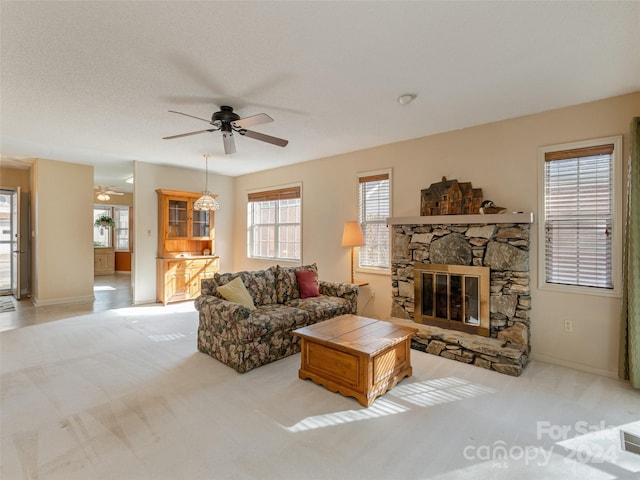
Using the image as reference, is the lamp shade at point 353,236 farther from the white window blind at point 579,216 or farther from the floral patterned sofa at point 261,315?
the white window blind at point 579,216

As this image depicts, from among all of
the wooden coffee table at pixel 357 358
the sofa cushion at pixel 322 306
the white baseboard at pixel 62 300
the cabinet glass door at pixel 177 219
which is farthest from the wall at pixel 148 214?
the wooden coffee table at pixel 357 358

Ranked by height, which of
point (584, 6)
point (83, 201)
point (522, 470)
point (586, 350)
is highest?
point (584, 6)

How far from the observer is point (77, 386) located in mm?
2752

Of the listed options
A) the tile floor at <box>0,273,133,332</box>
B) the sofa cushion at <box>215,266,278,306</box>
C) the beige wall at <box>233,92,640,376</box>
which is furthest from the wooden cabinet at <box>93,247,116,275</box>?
the sofa cushion at <box>215,266,278,306</box>

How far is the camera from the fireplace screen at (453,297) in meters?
3.62

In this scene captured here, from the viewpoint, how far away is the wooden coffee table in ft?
8.20

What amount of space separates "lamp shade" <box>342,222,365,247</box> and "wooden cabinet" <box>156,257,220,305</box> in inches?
112

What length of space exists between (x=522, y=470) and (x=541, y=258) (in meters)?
2.30

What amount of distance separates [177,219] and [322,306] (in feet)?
12.7

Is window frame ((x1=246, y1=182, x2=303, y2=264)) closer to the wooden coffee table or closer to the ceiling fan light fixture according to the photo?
the ceiling fan light fixture

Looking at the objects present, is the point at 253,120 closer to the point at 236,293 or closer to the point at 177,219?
the point at 236,293

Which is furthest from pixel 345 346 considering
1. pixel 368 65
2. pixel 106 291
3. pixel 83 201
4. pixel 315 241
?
pixel 106 291

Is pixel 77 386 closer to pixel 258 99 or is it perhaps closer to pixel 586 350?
pixel 258 99

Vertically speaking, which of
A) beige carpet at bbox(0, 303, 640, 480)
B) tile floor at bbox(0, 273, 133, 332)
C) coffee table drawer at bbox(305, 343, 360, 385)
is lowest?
beige carpet at bbox(0, 303, 640, 480)
